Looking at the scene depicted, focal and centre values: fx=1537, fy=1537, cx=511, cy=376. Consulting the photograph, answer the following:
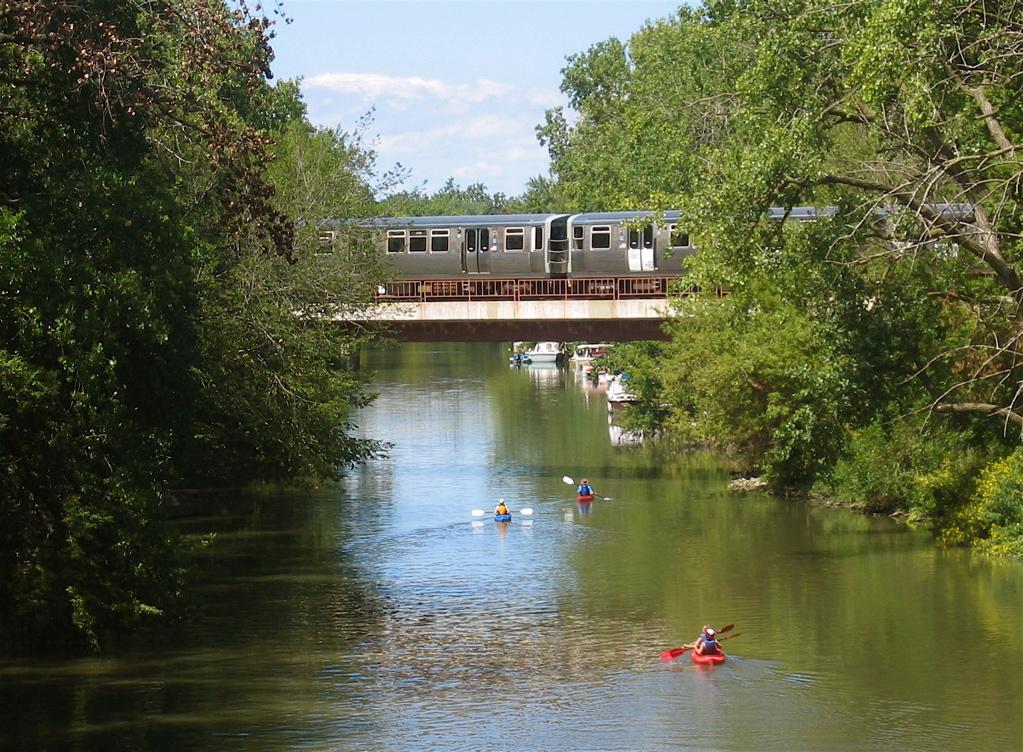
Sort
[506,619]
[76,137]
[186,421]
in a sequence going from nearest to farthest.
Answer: [76,137] < [186,421] < [506,619]

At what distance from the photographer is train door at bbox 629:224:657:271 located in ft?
174

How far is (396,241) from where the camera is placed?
180 feet

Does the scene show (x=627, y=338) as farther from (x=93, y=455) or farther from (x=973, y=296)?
(x=93, y=455)

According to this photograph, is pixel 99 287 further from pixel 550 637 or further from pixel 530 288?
pixel 530 288

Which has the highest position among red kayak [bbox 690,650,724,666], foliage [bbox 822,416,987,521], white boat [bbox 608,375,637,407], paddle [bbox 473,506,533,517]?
white boat [bbox 608,375,637,407]

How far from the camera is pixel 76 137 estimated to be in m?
23.8

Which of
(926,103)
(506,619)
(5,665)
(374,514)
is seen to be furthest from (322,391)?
(926,103)

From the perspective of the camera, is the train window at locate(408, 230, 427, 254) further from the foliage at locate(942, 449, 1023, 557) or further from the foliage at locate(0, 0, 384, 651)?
the foliage at locate(0, 0, 384, 651)

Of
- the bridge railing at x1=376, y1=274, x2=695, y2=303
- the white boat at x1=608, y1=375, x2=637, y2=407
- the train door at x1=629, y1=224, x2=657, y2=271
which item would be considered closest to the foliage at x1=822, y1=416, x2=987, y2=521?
the bridge railing at x1=376, y1=274, x2=695, y2=303

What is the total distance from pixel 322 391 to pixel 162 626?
11298 mm

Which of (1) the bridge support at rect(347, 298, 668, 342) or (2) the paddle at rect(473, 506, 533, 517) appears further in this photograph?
(1) the bridge support at rect(347, 298, 668, 342)

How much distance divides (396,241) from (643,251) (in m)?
8.88

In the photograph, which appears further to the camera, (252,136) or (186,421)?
(186,421)

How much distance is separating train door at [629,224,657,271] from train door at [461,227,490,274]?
5300mm
